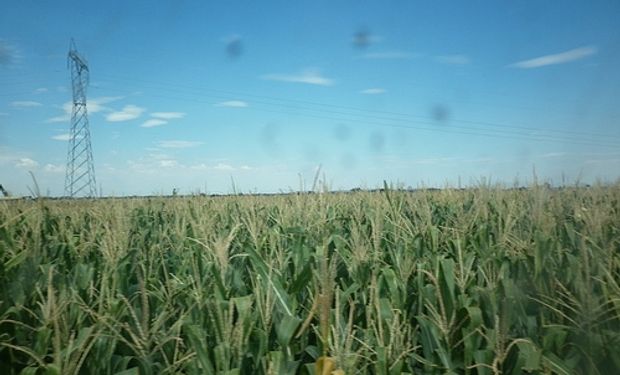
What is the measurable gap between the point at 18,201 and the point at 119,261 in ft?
20.2

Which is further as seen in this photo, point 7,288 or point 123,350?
point 7,288

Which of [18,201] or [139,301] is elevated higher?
[18,201]

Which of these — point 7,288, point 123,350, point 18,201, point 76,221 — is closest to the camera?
point 123,350

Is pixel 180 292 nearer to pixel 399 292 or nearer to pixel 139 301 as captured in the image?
pixel 139 301

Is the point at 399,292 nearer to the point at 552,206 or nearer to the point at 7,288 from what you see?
the point at 7,288

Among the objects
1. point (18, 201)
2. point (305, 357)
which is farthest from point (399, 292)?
point (18, 201)

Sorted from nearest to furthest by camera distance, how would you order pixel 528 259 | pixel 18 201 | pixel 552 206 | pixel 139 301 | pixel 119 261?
pixel 139 301 → pixel 528 259 → pixel 119 261 → pixel 552 206 → pixel 18 201

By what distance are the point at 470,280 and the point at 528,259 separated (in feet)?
2.25

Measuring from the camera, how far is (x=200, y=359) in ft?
6.82

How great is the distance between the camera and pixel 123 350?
108 inches

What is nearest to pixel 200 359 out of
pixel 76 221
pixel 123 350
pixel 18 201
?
pixel 123 350

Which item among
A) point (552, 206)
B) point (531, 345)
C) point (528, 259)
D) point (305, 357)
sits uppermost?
point (552, 206)

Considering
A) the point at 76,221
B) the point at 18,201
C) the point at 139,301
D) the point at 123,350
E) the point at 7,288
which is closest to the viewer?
the point at 123,350

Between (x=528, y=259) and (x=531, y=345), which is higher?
(x=528, y=259)
